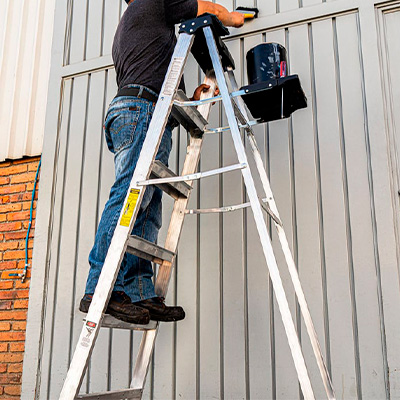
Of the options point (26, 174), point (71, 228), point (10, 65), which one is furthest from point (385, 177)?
point (10, 65)

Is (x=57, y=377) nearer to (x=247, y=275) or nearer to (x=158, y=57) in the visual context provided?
(x=247, y=275)

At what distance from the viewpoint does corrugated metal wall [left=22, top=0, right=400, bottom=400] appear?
8.02 feet

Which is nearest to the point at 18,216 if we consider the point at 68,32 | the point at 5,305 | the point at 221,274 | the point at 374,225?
the point at 5,305

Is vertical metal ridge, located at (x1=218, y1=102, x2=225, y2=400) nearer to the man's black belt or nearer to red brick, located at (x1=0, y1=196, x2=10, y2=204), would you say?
the man's black belt

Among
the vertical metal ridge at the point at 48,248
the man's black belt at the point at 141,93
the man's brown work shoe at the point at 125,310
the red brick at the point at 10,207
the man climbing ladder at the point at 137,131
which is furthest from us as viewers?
the red brick at the point at 10,207

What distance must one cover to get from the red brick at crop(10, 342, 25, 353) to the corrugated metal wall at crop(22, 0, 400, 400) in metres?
0.44

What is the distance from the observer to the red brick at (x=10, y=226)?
149 inches

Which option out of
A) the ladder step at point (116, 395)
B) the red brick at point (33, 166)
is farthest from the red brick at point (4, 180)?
the ladder step at point (116, 395)

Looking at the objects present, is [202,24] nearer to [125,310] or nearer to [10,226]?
[125,310]

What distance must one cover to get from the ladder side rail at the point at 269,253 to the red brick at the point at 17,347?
91.2 inches

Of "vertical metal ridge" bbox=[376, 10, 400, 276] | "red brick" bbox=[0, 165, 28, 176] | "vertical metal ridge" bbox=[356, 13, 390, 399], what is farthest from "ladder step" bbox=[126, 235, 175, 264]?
"red brick" bbox=[0, 165, 28, 176]

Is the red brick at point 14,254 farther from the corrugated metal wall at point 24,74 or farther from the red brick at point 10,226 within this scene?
the corrugated metal wall at point 24,74

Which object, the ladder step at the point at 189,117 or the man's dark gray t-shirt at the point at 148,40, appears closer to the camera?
the ladder step at the point at 189,117

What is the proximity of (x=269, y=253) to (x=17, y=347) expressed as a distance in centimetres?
240
